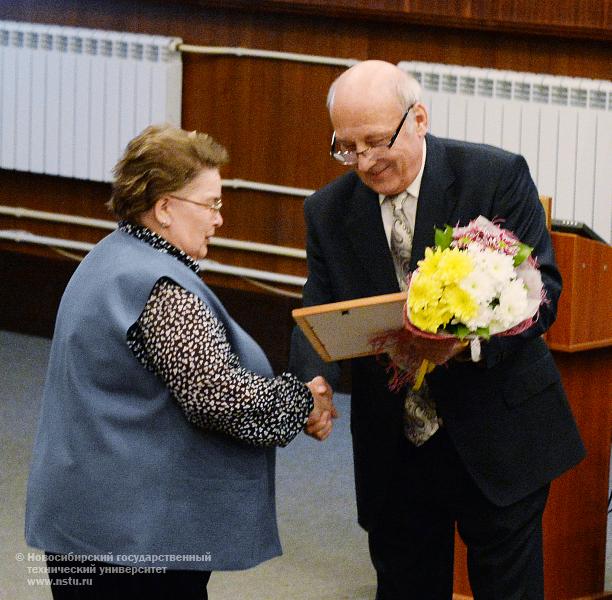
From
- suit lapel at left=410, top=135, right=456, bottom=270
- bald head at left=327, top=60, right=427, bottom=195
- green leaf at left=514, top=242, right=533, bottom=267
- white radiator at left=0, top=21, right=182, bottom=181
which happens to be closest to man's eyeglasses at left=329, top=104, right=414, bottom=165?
bald head at left=327, top=60, right=427, bottom=195

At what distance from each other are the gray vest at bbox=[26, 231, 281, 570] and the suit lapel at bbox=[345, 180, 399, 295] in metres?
0.40

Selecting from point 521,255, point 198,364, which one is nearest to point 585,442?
point 521,255

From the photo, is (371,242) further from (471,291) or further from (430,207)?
(471,291)

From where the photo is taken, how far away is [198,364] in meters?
2.59

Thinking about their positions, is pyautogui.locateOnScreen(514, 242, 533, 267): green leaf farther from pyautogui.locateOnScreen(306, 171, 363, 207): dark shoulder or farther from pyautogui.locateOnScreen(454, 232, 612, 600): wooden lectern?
pyautogui.locateOnScreen(454, 232, 612, 600): wooden lectern

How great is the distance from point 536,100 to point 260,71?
141 cm

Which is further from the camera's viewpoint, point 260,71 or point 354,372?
point 260,71

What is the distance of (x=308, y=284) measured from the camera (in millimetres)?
3133

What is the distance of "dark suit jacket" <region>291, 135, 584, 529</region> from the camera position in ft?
9.52

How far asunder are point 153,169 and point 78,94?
13.5 ft

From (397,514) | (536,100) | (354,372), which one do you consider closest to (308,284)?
(354,372)

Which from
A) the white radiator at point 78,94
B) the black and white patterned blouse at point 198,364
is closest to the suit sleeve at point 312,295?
the black and white patterned blouse at point 198,364

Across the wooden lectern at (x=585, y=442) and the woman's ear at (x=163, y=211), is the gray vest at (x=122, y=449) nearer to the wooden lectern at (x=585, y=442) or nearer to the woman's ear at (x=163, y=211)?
the woman's ear at (x=163, y=211)

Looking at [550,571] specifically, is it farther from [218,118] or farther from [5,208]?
[5,208]
